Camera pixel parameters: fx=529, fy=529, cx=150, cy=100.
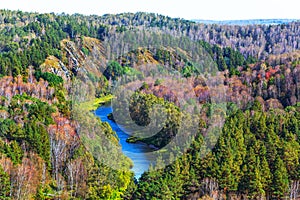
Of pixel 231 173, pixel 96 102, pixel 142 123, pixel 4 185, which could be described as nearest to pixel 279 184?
pixel 231 173

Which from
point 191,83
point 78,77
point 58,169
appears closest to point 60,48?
point 78,77

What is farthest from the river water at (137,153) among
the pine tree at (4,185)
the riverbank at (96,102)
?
the pine tree at (4,185)

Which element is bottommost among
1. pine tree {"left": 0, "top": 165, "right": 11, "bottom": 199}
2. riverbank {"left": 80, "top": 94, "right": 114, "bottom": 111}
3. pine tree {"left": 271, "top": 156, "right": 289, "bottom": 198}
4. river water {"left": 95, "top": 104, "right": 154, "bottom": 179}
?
riverbank {"left": 80, "top": 94, "right": 114, "bottom": 111}

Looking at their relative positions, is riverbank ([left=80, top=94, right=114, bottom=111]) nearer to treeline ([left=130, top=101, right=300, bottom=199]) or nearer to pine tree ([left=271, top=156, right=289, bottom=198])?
treeline ([left=130, top=101, right=300, bottom=199])

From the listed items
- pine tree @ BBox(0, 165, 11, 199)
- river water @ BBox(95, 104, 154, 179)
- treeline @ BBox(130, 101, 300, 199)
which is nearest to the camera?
pine tree @ BBox(0, 165, 11, 199)

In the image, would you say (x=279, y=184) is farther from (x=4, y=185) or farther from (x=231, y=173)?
(x=4, y=185)

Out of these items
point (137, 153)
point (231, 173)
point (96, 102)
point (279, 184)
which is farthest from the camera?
point (96, 102)

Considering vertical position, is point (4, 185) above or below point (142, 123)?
above

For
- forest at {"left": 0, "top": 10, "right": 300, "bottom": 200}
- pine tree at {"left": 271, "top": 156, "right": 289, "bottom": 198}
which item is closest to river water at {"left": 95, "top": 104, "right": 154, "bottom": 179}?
forest at {"left": 0, "top": 10, "right": 300, "bottom": 200}
